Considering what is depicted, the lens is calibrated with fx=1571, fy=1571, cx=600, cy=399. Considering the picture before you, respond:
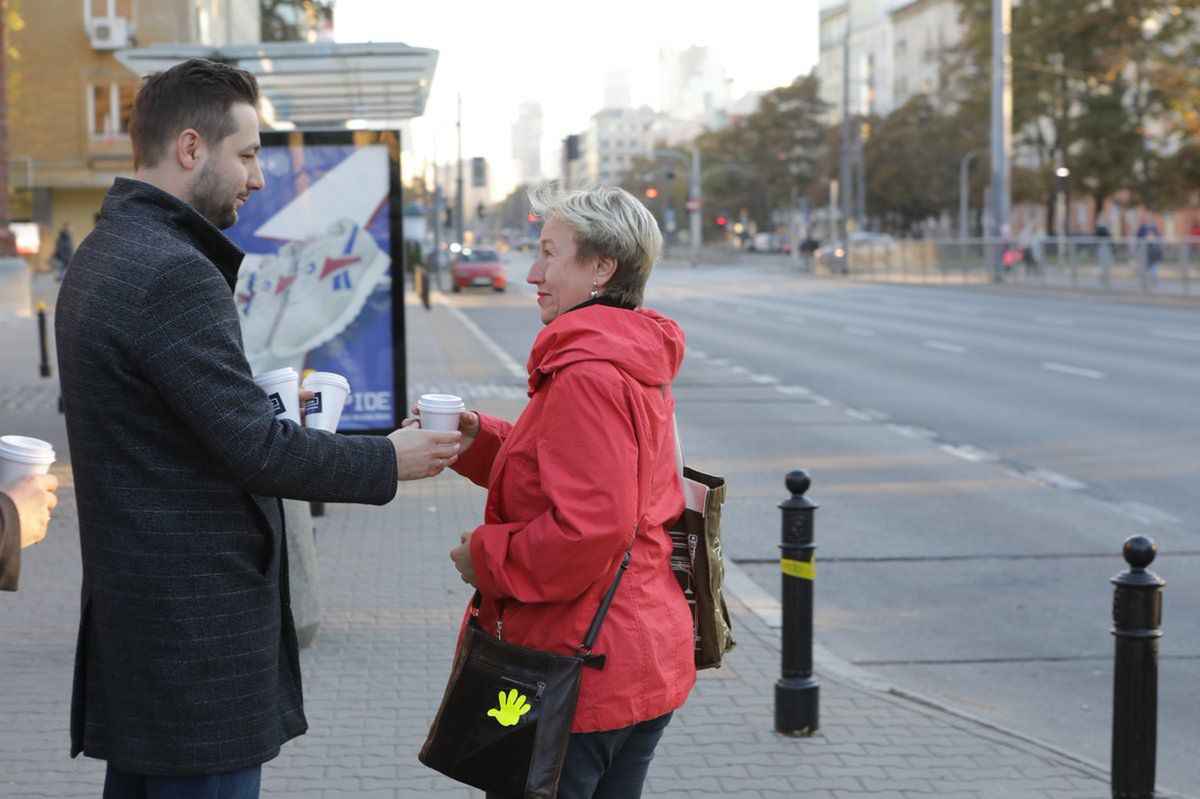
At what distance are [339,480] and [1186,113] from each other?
39.2 meters

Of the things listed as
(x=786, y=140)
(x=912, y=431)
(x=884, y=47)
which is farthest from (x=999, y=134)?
(x=884, y=47)

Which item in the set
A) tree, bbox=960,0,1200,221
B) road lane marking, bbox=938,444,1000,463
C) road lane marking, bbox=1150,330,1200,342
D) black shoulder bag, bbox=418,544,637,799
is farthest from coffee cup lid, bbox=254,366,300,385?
tree, bbox=960,0,1200,221

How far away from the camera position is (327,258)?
9477 millimetres

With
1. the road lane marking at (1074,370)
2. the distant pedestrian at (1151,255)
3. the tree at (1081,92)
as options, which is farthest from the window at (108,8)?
the road lane marking at (1074,370)

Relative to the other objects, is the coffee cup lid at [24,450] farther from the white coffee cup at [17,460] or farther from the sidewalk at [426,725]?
the sidewalk at [426,725]

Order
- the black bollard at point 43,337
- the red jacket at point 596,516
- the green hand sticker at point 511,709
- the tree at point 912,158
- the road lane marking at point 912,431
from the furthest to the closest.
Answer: the tree at point 912,158 → the black bollard at point 43,337 → the road lane marking at point 912,431 → the green hand sticker at point 511,709 → the red jacket at point 596,516

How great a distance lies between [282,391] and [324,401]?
0.86ft

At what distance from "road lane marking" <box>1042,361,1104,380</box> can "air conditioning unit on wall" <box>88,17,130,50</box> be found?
139 feet

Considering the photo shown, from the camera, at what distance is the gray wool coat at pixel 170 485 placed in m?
2.53

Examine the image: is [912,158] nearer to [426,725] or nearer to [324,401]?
[426,725]

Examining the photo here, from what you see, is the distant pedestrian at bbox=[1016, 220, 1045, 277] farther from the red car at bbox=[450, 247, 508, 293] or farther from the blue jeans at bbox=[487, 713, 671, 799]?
the blue jeans at bbox=[487, 713, 671, 799]

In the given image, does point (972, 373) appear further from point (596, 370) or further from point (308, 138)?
point (596, 370)

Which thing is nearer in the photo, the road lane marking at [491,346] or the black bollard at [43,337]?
the black bollard at [43,337]

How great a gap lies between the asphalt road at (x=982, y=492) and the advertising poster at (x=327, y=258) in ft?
8.34
